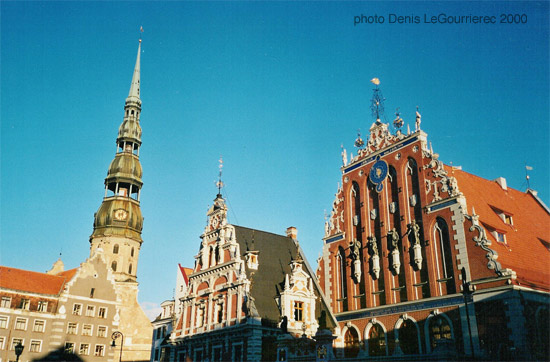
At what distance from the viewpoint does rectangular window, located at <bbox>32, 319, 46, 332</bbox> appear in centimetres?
4981

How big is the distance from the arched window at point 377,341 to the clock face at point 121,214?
170 feet

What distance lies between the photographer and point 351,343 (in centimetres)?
3366

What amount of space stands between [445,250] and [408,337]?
18.6 feet

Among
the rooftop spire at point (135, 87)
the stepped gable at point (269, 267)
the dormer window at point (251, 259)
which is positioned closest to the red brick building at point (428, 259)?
the stepped gable at point (269, 267)

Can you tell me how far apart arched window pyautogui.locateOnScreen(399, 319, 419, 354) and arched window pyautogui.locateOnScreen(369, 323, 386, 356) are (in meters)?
1.41

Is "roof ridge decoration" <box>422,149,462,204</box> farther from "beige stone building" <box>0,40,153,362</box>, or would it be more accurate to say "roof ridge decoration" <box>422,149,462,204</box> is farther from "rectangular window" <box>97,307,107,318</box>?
"rectangular window" <box>97,307,107,318</box>

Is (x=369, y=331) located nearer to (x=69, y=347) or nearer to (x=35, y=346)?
(x=69, y=347)

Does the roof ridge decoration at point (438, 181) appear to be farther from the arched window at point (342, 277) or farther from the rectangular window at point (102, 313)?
the rectangular window at point (102, 313)

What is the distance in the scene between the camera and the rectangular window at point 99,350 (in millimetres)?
54281

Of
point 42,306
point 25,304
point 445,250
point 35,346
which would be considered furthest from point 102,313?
point 445,250

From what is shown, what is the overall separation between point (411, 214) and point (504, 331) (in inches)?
367

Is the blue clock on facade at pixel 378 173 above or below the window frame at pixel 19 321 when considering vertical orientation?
above

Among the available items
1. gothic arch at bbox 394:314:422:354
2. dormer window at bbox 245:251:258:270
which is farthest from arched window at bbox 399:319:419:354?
dormer window at bbox 245:251:258:270

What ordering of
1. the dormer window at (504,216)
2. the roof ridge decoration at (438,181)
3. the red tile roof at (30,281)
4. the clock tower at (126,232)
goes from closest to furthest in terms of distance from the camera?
the roof ridge decoration at (438,181) → the dormer window at (504,216) → the red tile roof at (30,281) → the clock tower at (126,232)
